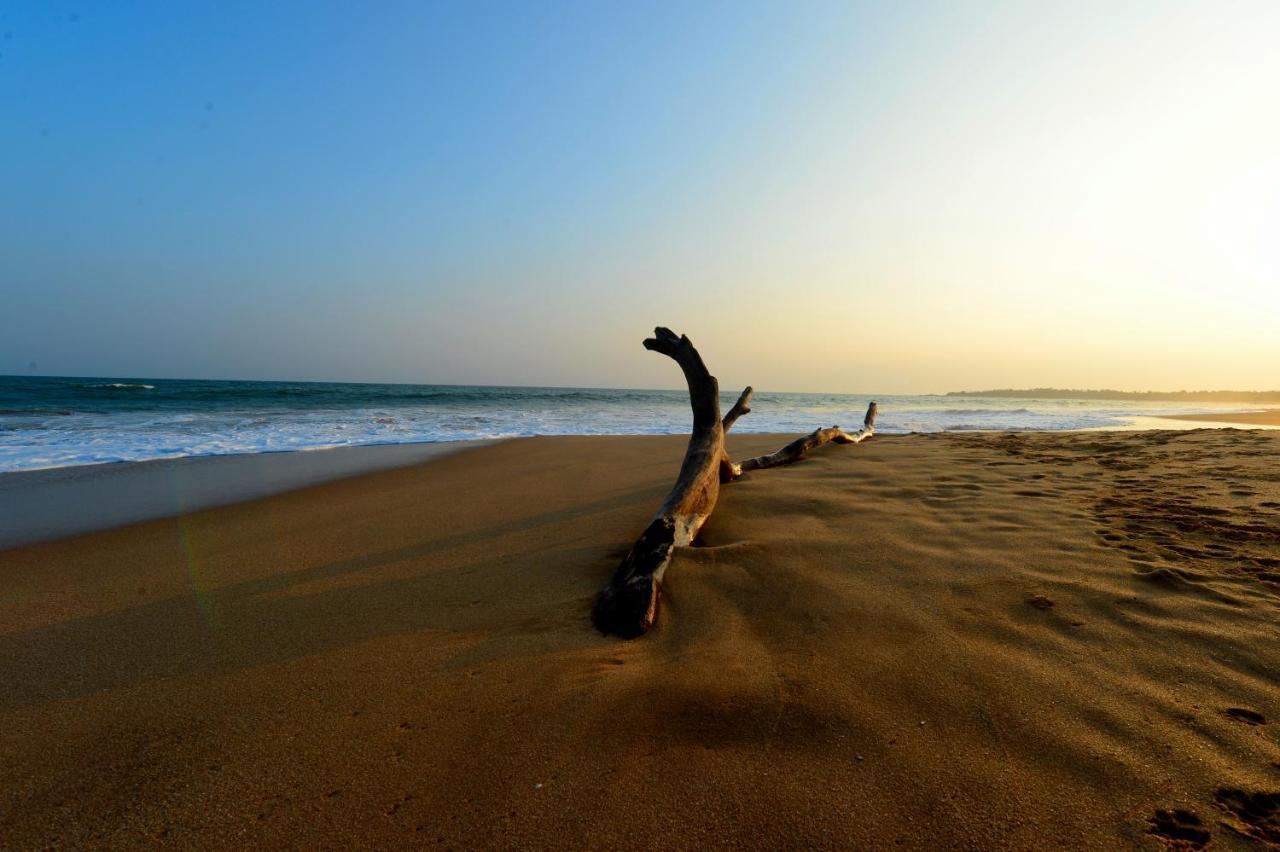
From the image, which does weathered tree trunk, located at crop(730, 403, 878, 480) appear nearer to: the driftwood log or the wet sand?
the driftwood log

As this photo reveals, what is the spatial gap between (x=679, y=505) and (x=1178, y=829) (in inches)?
107

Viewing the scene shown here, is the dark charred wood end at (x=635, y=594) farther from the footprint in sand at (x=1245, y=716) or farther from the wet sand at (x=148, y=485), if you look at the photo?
the wet sand at (x=148, y=485)

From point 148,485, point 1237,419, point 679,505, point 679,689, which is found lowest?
point 148,485

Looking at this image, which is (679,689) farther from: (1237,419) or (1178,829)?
(1237,419)

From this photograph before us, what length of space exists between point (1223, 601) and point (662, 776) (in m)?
2.58

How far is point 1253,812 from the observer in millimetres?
1317

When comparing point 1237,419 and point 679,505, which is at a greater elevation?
point 1237,419

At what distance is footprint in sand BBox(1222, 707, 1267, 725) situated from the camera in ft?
5.38

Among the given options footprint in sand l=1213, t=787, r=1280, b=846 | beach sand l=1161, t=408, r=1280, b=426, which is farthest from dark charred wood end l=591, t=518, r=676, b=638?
beach sand l=1161, t=408, r=1280, b=426

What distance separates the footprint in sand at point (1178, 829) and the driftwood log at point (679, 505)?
1.65m

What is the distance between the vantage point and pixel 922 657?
6.84ft

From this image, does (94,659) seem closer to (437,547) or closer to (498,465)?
(437,547)

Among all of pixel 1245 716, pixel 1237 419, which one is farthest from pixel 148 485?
pixel 1237 419

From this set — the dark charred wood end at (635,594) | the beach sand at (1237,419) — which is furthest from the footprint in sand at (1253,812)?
the beach sand at (1237,419)
